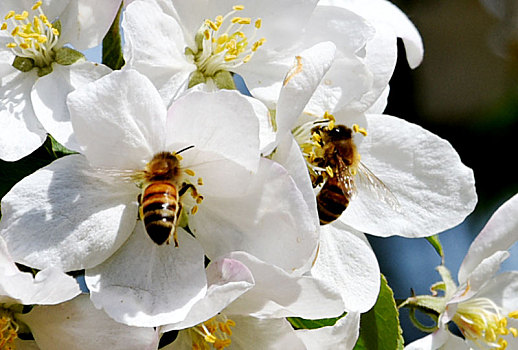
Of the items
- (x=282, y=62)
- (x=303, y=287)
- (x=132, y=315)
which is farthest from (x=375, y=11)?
(x=132, y=315)

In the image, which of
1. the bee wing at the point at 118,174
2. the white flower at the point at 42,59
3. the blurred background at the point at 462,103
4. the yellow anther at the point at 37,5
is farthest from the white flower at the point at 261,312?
the blurred background at the point at 462,103

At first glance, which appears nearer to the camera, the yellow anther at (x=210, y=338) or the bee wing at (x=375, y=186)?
the yellow anther at (x=210, y=338)

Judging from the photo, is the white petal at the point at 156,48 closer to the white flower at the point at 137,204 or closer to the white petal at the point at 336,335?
the white flower at the point at 137,204

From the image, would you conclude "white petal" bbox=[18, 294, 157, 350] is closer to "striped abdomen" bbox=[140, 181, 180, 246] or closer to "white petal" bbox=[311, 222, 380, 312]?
"striped abdomen" bbox=[140, 181, 180, 246]

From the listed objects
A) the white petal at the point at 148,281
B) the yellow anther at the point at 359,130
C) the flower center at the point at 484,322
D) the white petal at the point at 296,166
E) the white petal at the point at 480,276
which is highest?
the white petal at the point at 296,166

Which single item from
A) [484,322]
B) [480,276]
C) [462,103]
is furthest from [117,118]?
[462,103]

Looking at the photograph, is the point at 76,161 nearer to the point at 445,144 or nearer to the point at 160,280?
the point at 160,280
